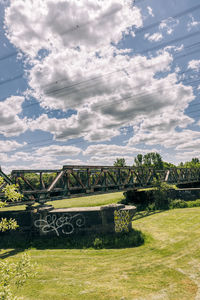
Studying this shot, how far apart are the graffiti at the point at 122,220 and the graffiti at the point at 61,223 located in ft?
10.4

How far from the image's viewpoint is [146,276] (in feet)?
35.3

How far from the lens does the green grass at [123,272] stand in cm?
939

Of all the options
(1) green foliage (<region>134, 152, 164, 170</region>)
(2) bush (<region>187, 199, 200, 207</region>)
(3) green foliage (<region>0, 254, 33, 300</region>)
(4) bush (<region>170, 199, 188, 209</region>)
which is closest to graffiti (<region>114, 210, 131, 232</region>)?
(3) green foliage (<region>0, 254, 33, 300</region>)

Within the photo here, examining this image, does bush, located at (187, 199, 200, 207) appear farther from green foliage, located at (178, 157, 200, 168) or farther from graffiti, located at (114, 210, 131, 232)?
green foliage, located at (178, 157, 200, 168)

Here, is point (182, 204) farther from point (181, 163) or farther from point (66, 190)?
point (181, 163)

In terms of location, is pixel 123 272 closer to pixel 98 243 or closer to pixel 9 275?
pixel 98 243

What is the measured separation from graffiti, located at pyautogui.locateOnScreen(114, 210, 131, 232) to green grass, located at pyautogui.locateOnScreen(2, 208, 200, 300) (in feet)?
7.30

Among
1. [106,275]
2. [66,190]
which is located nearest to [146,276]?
[106,275]

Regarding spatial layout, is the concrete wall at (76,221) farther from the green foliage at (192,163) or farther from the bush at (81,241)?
the green foliage at (192,163)

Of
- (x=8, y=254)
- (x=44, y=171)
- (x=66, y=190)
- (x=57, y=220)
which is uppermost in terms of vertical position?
(x=44, y=171)

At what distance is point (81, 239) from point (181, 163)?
179715mm

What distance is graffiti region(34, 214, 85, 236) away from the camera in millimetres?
18328

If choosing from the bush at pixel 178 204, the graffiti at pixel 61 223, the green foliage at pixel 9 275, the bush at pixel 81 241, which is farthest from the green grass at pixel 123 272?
the bush at pixel 178 204

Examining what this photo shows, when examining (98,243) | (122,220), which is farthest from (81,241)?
(122,220)
